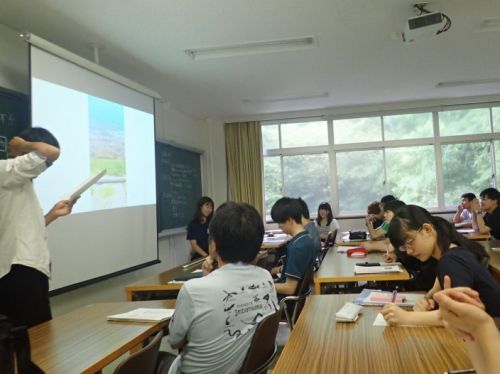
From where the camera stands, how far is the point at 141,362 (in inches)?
50.4

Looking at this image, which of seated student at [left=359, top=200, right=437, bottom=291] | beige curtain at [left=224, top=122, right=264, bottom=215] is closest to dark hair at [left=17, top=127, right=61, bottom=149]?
seated student at [left=359, top=200, right=437, bottom=291]

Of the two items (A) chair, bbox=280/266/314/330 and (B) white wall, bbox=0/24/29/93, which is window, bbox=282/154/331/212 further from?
(B) white wall, bbox=0/24/29/93

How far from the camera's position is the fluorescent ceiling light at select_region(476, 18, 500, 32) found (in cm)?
350

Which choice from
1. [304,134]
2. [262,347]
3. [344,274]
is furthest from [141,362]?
[304,134]

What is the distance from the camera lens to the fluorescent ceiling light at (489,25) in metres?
3.50

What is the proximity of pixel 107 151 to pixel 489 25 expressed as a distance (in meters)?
3.50

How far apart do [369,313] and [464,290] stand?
113 cm

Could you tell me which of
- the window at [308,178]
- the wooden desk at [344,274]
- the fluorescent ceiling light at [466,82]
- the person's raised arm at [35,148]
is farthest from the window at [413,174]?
the person's raised arm at [35,148]

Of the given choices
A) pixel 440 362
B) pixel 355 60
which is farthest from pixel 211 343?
pixel 355 60

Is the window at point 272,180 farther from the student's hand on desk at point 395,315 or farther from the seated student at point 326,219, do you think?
the student's hand on desk at point 395,315

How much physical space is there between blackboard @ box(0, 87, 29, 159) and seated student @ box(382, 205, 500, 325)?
250 cm

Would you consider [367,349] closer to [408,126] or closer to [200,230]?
[200,230]

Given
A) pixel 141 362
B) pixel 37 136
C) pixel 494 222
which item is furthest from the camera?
pixel 494 222

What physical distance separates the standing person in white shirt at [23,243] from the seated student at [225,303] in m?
0.96
